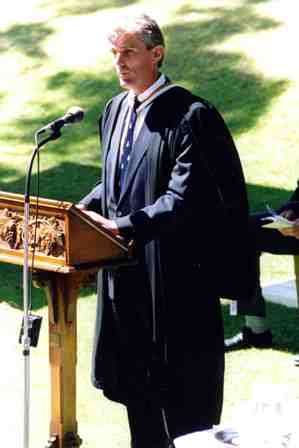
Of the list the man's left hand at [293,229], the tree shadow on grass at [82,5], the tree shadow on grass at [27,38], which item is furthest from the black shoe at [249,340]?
the tree shadow on grass at [82,5]

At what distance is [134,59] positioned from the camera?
6023 mm

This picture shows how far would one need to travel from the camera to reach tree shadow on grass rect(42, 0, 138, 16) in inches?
690

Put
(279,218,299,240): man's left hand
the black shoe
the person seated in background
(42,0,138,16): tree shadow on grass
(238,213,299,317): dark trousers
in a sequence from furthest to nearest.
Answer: (42,0,138,16): tree shadow on grass → the black shoe → (238,213,299,317): dark trousers → the person seated in background → (279,218,299,240): man's left hand

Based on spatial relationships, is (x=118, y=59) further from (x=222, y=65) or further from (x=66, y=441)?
(x=222, y=65)

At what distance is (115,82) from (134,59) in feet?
32.5

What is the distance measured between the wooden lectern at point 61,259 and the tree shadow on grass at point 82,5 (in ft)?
37.6

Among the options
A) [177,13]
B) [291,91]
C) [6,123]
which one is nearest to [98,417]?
[291,91]

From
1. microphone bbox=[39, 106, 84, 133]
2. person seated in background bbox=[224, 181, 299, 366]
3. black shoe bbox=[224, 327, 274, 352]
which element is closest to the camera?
microphone bbox=[39, 106, 84, 133]

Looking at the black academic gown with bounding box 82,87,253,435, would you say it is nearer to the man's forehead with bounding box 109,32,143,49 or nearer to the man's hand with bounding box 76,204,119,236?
the man's hand with bounding box 76,204,119,236

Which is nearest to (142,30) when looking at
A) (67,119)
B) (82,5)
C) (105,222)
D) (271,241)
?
(67,119)

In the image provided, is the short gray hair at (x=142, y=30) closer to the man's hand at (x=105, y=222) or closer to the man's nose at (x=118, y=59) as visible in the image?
the man's nose at (x=118, y=59)

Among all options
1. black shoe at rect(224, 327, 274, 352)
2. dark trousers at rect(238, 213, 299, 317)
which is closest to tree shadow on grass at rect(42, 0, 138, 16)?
black shoe at rect(224, 327, 274, 352)

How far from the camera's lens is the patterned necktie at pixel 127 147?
6.23m

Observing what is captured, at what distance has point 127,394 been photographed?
640cm
